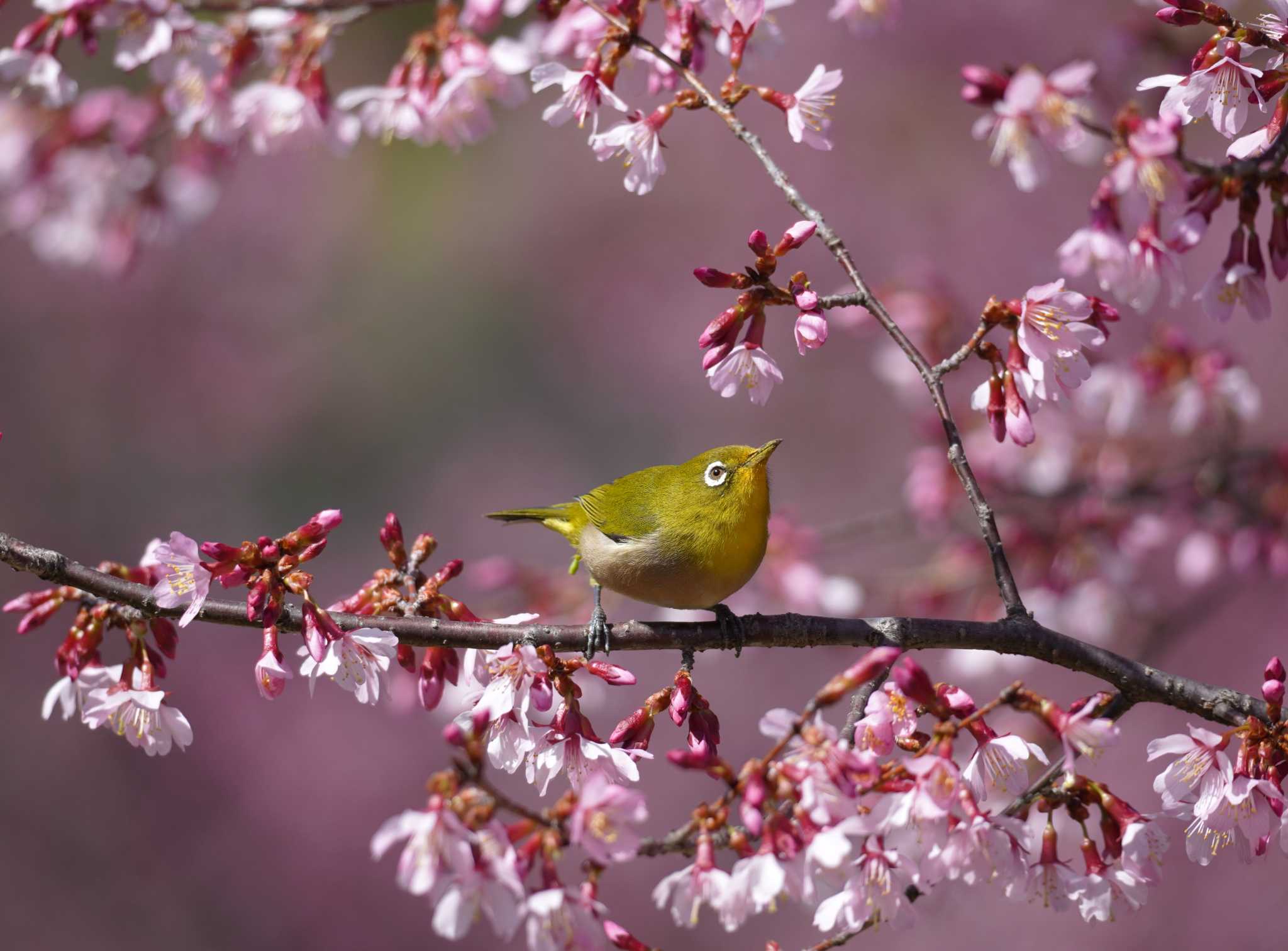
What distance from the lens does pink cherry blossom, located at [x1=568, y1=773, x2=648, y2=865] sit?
1.51 m

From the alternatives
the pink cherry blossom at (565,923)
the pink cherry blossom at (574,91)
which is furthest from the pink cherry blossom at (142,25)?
the pink cherry blossom at (565,923)

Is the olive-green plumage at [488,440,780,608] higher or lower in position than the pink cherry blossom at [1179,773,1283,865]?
lower

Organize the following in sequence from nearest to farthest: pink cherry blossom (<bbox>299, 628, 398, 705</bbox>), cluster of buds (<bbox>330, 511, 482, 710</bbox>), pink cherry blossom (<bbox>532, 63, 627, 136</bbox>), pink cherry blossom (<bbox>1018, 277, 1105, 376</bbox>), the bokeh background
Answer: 1. pink cherry blossom (<bbox>299, 628, 398, 705</bbox>)
2. pink cherry blossom (<bbox>1018, 277, 1105, 376</bbox>)
3. cluster of buds (<bbox>330, 511, 482, 710</bbox>)
4. pink cherry blossom (<bbox>532, 63, 627, 136</bbox>)
5. the bokeh background

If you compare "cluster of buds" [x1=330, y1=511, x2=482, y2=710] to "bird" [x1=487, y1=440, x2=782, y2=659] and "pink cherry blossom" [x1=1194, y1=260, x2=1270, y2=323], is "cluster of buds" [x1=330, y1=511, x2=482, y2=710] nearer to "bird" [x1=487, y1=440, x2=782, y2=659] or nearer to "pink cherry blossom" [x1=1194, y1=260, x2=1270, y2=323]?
"bird" [x1=487, y1=440, x2=782, y2=659]

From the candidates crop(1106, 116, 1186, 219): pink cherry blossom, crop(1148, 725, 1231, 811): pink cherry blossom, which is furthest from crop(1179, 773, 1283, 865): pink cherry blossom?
crop(1106, 116, 1186, 219): pink cherry blossom

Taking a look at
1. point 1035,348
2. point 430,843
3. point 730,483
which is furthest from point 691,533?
point 430,843

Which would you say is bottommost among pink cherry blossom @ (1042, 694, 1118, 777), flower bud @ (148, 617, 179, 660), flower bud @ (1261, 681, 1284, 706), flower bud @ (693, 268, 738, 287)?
flower bud @ (1261, 681, 1284, 706)

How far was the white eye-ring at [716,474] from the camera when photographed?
2.83m

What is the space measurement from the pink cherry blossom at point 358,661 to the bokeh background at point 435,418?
105 inches

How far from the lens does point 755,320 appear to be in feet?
6.97

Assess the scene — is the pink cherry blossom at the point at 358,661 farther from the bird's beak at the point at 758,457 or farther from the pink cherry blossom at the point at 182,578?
the bird's beak at the point at 758,457

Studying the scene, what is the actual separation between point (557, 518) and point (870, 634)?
148 cm

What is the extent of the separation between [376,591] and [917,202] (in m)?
6.49

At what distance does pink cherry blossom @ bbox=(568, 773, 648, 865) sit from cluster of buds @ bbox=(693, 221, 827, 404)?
0.80 m
